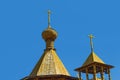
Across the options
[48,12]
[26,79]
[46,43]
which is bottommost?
[26,79]

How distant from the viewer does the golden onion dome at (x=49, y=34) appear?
103 ft

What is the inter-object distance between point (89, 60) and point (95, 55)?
1.96ft

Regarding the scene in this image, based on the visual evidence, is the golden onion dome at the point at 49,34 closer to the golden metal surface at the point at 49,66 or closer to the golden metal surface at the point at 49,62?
the golden metal surface at the point at 49,62

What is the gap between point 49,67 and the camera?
2856 centimetres

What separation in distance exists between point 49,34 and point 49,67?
11.6 ft

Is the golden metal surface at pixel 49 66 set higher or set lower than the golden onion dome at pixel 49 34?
lower

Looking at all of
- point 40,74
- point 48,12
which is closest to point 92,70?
point 40,74

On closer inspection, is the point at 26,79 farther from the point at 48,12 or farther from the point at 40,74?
the point at 48,12

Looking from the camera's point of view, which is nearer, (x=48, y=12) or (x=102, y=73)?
(x=102, y=73)

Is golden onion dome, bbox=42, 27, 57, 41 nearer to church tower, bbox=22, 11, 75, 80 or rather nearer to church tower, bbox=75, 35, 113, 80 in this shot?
church tower, bbox=22, 11, 75, 80

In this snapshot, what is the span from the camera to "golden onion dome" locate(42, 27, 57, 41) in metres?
31.3

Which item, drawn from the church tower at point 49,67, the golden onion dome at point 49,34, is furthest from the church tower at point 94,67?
the golden onion dome at point 49,34

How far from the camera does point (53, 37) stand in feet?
103

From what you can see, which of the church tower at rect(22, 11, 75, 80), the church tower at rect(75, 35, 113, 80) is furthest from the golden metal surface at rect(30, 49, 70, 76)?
the church tower at rect(75, 35, 113, 80)
